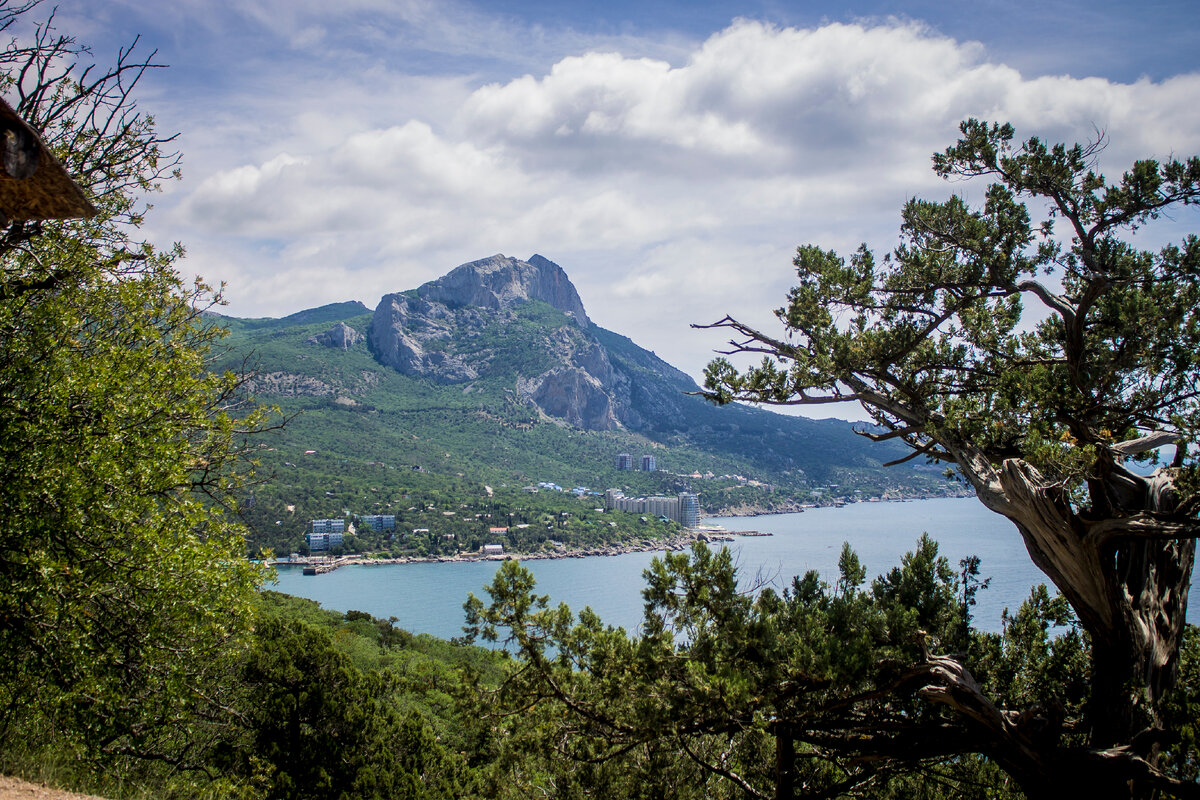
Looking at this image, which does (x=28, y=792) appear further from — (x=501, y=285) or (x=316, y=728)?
(x=501, y=285)

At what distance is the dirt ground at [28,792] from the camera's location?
354 cm

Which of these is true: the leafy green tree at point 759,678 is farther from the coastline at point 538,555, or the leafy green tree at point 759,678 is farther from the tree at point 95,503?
the coastline at point 538,555

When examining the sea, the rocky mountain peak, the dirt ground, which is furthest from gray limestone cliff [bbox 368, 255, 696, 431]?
the dirt ground

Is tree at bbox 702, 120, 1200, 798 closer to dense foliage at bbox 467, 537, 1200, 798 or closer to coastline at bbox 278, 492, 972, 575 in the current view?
dense foliage at bbox 467, 537, 1200, 798

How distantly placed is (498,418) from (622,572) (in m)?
59.4

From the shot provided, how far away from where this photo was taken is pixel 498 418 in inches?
4272

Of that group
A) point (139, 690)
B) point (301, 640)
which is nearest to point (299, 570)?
point (301, 640)

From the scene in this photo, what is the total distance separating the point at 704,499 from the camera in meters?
95.5

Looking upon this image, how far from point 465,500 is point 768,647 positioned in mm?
73761

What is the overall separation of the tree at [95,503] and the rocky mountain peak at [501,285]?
13463cm

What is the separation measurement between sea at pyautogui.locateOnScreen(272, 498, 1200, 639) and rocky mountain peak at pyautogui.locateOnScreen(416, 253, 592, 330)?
82.0 meters

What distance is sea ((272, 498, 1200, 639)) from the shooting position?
3691 centimetres

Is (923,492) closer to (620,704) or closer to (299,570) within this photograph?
(299,570)

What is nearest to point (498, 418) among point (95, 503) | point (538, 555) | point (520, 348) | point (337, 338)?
point (520, 348)
